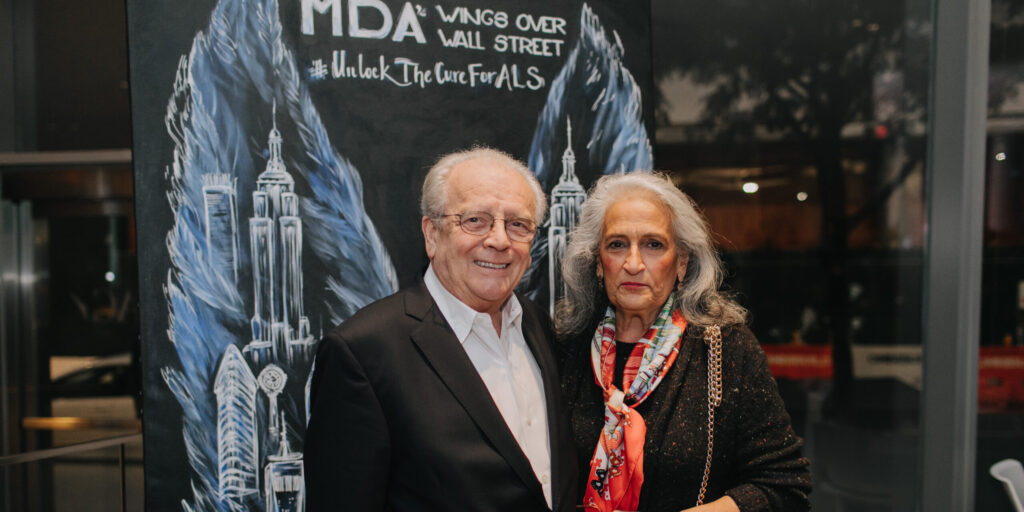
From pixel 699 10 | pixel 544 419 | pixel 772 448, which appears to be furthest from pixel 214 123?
pixel 699 10

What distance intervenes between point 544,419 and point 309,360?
770 millimetres

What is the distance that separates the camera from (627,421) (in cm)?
160

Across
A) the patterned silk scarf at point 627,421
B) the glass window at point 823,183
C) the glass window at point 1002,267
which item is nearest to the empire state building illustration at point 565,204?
the patterned silk scarf at point 627,421

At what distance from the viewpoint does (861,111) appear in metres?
3.86

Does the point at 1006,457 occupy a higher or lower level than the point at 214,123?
lower

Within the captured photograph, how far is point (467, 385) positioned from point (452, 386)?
1.4 inches

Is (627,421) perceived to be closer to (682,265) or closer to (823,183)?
(682,265)

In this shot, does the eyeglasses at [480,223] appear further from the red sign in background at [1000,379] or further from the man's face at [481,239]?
the red sign in background at [1000,379]

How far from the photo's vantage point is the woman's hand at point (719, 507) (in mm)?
1541

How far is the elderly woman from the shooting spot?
62.3 inches

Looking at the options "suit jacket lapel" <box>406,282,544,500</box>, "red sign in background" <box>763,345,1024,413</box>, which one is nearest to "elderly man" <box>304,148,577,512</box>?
"suit jacket lapel" <box>406,282,544,500</box>

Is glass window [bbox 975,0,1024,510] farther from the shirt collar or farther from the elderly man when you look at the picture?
the shirt collar

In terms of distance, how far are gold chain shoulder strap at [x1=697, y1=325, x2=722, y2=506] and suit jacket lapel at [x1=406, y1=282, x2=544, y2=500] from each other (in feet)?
1.51

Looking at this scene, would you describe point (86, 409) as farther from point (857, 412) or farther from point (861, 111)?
point (861, 111)
